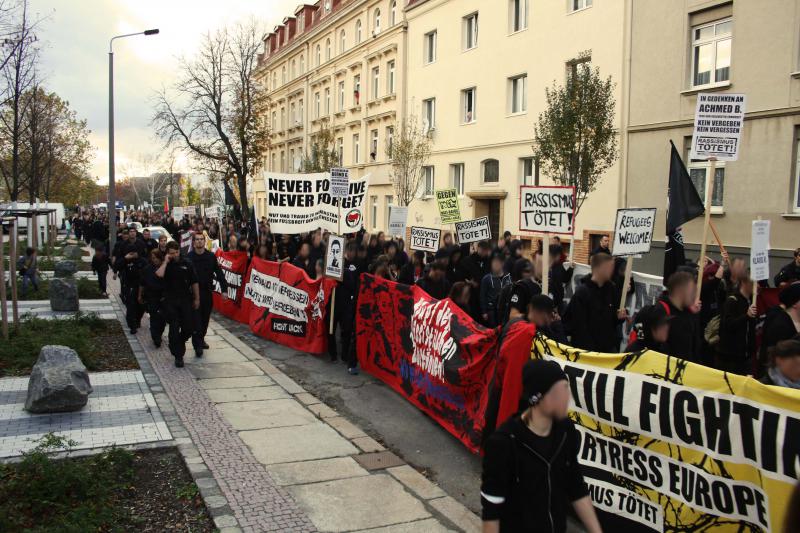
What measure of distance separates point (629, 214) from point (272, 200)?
804 cm

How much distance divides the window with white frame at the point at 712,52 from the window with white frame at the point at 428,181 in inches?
601

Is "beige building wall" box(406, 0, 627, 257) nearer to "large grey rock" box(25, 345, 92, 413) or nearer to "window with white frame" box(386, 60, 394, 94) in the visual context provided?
"window with white frame" box(386, 60, 394, 94)

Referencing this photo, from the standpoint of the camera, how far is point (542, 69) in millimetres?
25109

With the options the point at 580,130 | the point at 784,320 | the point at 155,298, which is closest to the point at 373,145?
the point at 580,130

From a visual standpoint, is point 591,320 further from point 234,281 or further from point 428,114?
point 428,114

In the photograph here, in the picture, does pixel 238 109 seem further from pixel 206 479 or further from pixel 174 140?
pixel 206 479

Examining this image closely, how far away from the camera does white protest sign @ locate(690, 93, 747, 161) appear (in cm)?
819

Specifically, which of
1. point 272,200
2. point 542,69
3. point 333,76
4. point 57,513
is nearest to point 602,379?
point 57,513

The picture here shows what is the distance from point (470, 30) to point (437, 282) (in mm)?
23028

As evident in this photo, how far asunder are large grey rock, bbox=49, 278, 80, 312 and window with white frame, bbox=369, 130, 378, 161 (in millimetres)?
25045

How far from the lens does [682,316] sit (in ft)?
19.6

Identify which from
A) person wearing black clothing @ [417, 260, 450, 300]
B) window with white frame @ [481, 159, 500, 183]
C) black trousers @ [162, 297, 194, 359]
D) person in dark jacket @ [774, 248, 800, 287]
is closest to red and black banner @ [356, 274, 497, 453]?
person wearing black clothing @ [417, 260, 450, 300]

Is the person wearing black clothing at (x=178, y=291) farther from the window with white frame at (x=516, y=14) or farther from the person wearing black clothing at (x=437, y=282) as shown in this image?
the window with white frame at (x=516, y=14)

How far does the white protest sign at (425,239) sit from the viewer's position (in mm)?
15117
